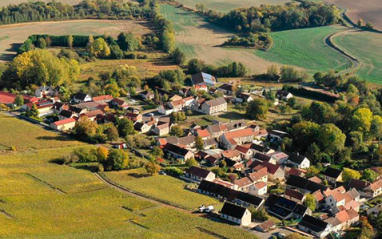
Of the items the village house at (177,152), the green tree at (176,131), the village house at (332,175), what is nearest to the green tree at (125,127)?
the green tree at (176,131)

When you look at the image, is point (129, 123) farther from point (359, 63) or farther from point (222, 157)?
point (359, 63)

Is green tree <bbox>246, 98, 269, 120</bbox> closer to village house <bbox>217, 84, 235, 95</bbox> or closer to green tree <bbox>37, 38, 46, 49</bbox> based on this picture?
village house <bbox>217, 84, 235, 95</bbox>

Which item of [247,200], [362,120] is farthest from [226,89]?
[247,200]

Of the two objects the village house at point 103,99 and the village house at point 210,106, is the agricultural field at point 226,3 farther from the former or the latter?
the village house at point 103,99

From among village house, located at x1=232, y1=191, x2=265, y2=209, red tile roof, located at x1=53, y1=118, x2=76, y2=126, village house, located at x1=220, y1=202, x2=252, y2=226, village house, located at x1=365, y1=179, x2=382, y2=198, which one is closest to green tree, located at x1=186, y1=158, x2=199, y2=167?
village house, located at x1=232, y1=191, x2=265, y2=209

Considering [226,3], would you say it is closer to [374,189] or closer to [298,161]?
[298,161]

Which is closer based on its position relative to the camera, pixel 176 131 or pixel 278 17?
pixel 176 131
